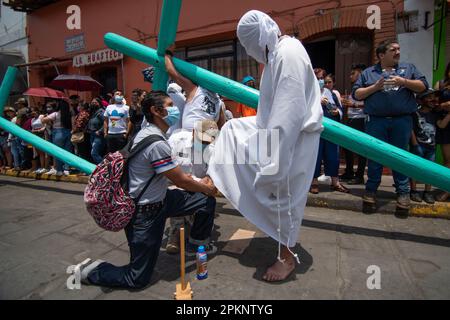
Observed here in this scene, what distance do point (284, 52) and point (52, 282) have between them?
238cm

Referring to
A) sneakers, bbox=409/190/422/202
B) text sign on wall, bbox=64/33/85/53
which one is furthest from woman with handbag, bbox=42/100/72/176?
sneakers, bbox=409/190/422/202

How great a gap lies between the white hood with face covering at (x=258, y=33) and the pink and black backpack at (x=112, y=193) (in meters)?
0.94

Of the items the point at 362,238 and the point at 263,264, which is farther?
the point at 362,238

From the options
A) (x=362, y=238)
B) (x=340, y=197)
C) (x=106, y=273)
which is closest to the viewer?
(x=106, y=273)

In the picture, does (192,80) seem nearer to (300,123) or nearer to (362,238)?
(300,123)

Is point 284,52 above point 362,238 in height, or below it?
above

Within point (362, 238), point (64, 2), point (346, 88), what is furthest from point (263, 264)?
point (64, 2)

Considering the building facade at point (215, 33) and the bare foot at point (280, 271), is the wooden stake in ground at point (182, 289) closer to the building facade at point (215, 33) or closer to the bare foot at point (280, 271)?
the bare foot at point (280, 271)

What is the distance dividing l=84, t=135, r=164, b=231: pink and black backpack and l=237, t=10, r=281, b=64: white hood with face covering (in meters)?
0.94

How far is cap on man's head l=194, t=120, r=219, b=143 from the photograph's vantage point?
255 centimetres

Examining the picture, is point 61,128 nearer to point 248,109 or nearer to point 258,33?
point 248,109

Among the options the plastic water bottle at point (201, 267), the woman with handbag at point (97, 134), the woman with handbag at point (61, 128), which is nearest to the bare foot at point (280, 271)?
the plastic water bottle at point (201, 267)

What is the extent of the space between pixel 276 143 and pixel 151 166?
0.89 metres
